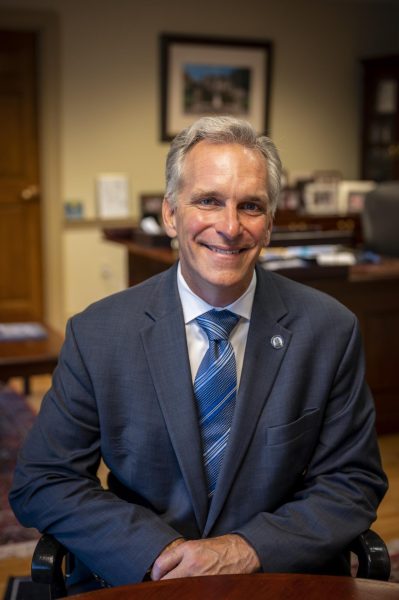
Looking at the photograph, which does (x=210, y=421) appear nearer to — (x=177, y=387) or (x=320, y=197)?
(x=177, y=387)

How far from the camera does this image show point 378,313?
3824mm

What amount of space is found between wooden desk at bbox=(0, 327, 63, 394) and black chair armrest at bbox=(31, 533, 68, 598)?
1936mm

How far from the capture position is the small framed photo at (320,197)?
6730 millimetres

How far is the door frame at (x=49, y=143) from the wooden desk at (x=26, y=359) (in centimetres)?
256

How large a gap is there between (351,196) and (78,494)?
5.57 meters

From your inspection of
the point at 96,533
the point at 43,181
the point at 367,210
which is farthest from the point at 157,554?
the point at 43,181

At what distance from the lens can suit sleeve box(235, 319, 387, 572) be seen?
4.80ft

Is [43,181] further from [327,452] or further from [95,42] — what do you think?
[327,452]

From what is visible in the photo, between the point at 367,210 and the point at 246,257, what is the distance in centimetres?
276

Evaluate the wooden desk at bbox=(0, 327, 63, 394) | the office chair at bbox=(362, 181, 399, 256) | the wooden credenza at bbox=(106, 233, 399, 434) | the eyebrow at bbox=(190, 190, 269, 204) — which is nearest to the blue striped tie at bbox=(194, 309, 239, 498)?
the eyebrow at bbox=(190, 190, 269, 204)

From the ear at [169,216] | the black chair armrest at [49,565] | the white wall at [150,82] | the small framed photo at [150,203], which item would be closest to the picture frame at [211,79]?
the white wall at [150,82]

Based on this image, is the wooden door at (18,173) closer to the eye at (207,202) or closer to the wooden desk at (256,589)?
the eye at (207,202)

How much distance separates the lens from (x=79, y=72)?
599 cm

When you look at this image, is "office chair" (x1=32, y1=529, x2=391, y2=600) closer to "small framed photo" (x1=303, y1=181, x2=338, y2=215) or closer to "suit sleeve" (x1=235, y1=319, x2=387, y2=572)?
"suit sleeve" (x1=235, y1=319, x2=387, y2=572)
